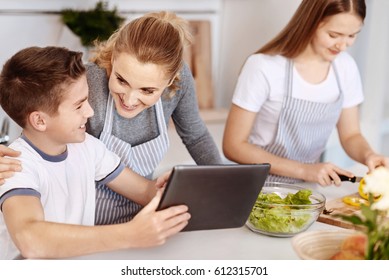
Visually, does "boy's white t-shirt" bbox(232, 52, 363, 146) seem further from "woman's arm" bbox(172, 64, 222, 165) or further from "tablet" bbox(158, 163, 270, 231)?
"tablet" bbox(158, 163, 270, 231)

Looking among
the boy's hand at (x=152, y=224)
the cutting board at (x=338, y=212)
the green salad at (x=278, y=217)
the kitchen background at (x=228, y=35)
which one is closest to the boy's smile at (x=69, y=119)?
the boy's hand at (x=152, y=224)

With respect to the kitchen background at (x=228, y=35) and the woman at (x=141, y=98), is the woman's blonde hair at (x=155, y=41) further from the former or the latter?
the kitchen background at (x=228, y=35)

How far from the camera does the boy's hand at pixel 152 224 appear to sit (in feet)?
3.32

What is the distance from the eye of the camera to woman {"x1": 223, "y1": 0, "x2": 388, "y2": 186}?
1.51m

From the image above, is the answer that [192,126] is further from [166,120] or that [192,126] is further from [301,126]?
[301,126]

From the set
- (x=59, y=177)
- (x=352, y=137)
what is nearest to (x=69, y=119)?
(x=59, y=177)

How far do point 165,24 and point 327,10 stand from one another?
0.45 metres

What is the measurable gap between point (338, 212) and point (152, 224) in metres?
0.46

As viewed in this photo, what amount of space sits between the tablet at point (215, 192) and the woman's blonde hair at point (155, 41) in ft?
0.96

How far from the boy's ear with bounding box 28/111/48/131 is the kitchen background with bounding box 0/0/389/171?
966 millimetres

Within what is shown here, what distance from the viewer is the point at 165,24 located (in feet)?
4.06

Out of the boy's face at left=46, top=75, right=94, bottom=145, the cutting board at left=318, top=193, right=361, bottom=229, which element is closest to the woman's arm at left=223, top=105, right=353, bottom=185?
the cutting board at left=318, top=193, right=361, bottom=229

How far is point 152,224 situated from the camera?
1.01m
